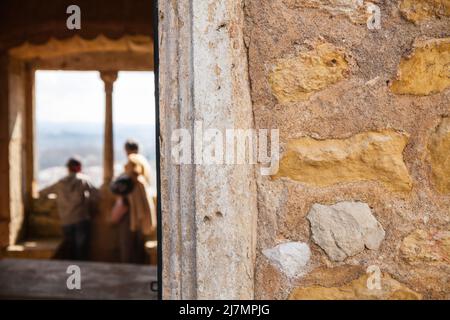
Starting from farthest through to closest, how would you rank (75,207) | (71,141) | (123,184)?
(71,141) < (75,207) < (123,184)

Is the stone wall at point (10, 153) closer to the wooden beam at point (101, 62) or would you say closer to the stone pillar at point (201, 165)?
the wooden beam at point (101, 62)

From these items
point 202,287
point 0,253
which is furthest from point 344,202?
point 0,253

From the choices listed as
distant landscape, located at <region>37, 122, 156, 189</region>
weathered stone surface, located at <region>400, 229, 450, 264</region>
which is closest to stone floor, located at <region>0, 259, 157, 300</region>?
weathered stone surface, located at <region>400, 229, 450, 264</region>

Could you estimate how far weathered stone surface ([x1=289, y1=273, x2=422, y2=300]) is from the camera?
1.24m

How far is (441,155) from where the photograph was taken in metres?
1.22

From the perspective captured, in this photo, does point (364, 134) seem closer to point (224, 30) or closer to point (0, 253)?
point (224, 30)

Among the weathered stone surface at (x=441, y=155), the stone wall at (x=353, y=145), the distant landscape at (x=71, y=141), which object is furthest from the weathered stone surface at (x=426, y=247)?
the distant landscape at (x=71, y=141)

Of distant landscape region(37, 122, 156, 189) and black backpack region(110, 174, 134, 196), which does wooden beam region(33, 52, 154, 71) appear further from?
distant landscape region(37, 122, 156, 189)

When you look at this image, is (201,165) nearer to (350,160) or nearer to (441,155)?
(350,160)

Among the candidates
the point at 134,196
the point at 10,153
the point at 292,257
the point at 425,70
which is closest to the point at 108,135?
the point at 10,153

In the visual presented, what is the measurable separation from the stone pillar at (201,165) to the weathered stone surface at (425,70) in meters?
0.39

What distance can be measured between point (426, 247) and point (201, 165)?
1.88 ft

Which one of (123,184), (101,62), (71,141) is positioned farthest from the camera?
(71,141)

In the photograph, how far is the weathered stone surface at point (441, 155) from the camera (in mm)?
1216
